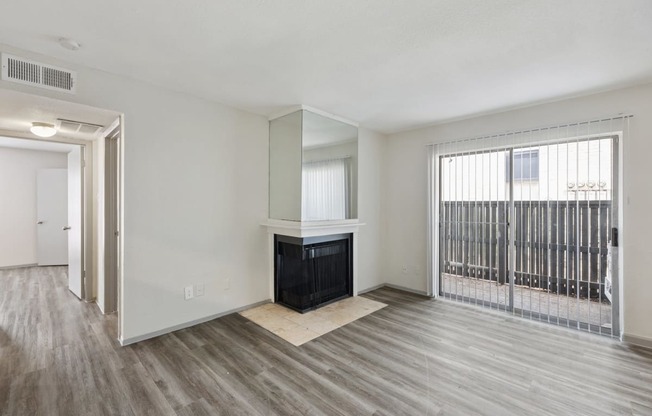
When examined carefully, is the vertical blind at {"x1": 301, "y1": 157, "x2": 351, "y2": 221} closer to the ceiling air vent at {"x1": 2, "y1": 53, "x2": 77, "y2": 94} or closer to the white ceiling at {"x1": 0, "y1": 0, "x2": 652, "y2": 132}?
the white ceiling at {"x1": 0, "y1": 0, "x2": 652, "y2": 132}

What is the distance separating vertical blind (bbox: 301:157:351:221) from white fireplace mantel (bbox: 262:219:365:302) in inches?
3.4

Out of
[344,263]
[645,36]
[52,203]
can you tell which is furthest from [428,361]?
[52,203]

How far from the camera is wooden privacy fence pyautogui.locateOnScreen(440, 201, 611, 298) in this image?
2.94 m

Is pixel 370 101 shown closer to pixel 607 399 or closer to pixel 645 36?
pixel 645 36

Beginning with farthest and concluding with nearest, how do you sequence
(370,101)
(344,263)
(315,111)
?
(344,263) < (315,111) < (370,101)

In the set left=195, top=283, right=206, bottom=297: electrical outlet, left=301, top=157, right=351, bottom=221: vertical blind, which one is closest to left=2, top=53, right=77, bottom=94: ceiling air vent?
left=195, top=283, right=206, bottom=297: electrical outlet

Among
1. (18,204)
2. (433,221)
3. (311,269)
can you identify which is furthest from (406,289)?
(18,204)

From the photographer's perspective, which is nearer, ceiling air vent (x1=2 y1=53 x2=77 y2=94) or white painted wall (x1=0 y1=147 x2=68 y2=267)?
ceiling air vent (x1=2 y1=53 x2=77 y2=94)

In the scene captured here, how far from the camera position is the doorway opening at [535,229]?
291 cm

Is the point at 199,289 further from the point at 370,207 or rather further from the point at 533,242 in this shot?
the point at 533,242

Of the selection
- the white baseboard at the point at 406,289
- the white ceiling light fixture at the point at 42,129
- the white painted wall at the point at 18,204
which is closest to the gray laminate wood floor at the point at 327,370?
the white baseboard at the point at 406,289

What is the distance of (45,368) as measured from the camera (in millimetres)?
2289

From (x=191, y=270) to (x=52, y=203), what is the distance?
519 cm

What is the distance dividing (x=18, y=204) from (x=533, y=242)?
29.0ft
